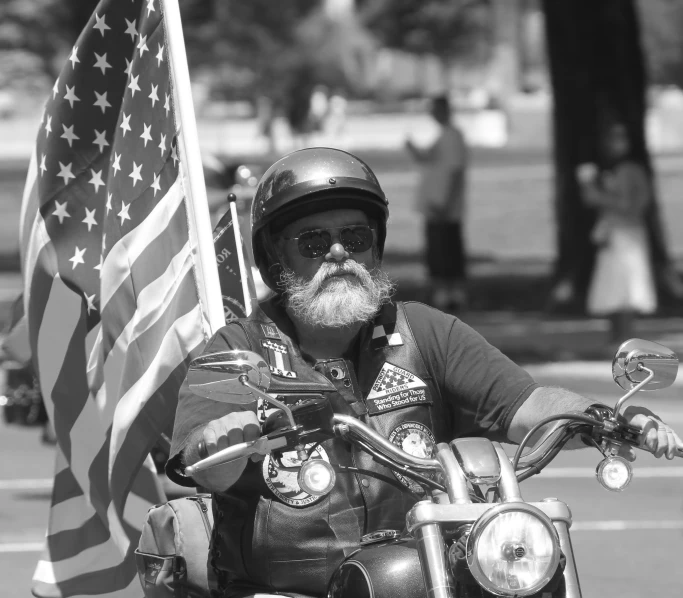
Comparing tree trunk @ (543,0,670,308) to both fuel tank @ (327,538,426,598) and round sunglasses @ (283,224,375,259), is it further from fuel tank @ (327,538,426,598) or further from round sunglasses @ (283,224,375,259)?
fuel tank @ (327,538,426,598)

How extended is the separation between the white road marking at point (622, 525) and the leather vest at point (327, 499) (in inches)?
171

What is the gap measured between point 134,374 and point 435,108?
10631mm

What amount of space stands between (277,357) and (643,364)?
3.16ft

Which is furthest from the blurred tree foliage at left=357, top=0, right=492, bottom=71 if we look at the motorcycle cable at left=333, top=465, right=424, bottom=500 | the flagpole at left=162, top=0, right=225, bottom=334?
the motorcycle cable at left=333, top=465, right=424, bottom=500

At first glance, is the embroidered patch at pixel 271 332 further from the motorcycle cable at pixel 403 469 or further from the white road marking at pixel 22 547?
the white road marking at pixel 22 547

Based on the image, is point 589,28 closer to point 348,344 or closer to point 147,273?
point 147,273

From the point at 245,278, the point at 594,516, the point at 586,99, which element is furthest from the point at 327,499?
the point at 586,99

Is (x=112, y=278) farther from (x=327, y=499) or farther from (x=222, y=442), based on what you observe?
(x=222, y=442)

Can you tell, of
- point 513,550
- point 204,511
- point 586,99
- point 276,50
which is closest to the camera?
point 513,550

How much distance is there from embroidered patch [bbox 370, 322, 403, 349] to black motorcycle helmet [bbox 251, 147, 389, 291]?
12.3 inches

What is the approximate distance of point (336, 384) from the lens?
149 inches

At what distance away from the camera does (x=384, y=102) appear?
60.6m

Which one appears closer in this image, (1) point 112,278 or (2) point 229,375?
(2) point 229,375

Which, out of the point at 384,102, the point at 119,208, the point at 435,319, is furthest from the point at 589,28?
the point at 384,102
